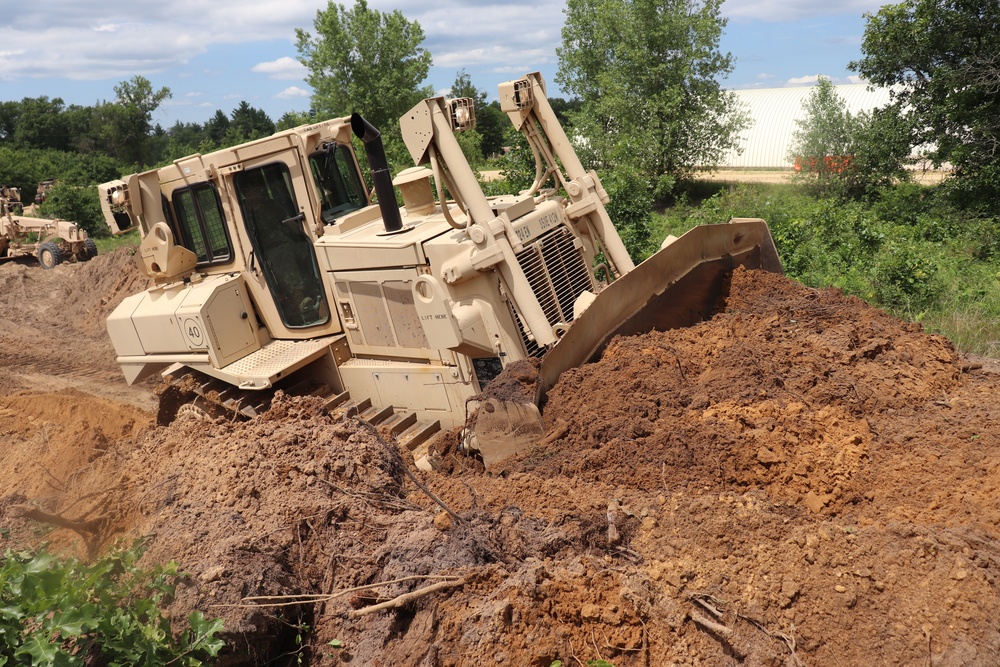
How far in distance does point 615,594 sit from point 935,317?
7093mm

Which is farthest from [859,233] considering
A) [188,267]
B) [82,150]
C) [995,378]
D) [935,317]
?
[82,150]

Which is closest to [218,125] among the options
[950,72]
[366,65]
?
[366,65]

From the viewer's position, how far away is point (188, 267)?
7.78 metres

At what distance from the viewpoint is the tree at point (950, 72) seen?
15383mm

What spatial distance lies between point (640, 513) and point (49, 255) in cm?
2002

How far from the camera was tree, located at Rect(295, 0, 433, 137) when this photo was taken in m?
28.7

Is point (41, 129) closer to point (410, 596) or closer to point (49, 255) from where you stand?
point (49, 255)

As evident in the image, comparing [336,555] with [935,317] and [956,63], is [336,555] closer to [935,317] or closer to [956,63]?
[935,317]

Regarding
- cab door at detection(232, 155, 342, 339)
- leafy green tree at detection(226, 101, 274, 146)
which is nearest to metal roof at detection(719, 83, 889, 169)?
cab door at detection(232, 155, 342, 339)

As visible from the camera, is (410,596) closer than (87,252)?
Yes

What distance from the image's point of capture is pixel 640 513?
4457 millimetres

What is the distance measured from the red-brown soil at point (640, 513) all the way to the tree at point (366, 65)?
949 inches

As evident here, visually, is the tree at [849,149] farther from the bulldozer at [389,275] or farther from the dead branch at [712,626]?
the dead branch at [712,626]

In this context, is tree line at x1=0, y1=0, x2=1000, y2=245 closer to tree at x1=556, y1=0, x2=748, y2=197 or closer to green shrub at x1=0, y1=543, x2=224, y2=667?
tree at x1=556, y1=0, x2=748, y2=197
